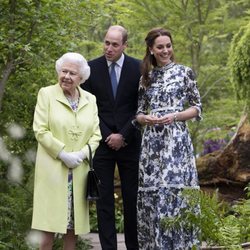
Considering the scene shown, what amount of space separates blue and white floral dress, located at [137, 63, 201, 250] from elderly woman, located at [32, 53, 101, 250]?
65cm

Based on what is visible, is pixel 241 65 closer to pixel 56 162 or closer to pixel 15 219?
pixel 15 219

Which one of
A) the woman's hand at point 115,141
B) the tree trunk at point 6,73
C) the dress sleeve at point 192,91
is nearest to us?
the dress sleeve at point 192,91

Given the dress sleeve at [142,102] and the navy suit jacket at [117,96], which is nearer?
the dress sleeve at [142,102]

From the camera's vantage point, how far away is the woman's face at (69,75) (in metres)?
5.08

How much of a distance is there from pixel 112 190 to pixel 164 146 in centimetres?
69

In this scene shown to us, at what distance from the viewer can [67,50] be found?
686 centimetres

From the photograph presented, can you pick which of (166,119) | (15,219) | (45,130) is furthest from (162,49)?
(15,219)

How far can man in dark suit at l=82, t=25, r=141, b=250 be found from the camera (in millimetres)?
5801

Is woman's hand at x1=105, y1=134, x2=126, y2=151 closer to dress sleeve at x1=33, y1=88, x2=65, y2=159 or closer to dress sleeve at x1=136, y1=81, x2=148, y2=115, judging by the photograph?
dress sleeve at x1=136, y1=81, x2=148, y2=115

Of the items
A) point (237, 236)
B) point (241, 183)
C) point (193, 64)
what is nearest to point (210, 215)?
point (237, 236)

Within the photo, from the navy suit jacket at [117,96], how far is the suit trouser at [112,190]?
15 cm

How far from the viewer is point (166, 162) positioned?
18.1ft

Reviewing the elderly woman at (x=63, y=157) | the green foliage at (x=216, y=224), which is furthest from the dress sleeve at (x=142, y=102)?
the green foliage at (x=216, y=224)

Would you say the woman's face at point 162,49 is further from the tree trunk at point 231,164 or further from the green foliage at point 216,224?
the tree trunk at point 231,164
